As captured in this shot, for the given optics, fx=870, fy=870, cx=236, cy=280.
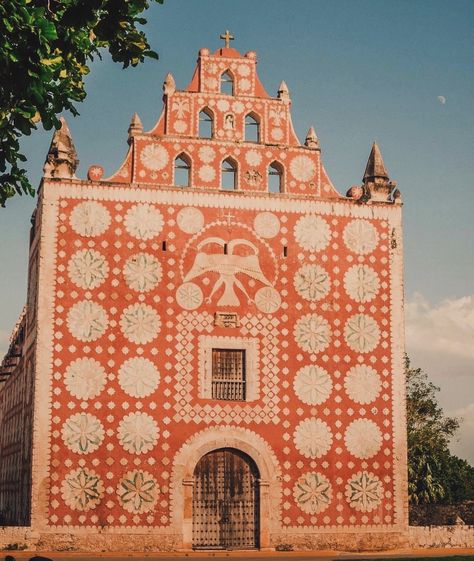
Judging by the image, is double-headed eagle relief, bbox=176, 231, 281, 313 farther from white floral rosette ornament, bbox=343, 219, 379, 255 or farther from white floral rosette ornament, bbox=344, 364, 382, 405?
white floral rosette ornament, bbox=344, 364, 382, 405

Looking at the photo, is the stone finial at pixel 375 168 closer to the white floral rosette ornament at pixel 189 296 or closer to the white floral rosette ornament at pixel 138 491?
the white floral rosette ornament at pixel 189 296

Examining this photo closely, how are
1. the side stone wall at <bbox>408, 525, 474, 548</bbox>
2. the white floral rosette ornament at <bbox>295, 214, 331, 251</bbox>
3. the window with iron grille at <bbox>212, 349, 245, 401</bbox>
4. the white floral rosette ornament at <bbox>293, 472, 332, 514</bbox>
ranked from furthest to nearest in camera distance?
the white floral rosette ornament at <bbox>295, 214, 331, 251</bbox> < the side stone wall at <bbox>408, 525, 474, 548</bbox> < the window with iron grille at <bbox>212, 349, 245, 401</bbox> < the white floral rosette ornament at <bbox>293, 472, 332, 514</bbox>

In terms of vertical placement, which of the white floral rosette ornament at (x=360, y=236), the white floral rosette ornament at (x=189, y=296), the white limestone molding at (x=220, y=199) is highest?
the white limestone molding at (x=220, y=199)

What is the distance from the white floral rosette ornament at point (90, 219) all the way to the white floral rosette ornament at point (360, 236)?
7.57m

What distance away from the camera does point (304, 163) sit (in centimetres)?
2795

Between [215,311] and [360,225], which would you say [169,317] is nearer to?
[215,311]

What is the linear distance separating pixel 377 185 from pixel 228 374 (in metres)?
7.95

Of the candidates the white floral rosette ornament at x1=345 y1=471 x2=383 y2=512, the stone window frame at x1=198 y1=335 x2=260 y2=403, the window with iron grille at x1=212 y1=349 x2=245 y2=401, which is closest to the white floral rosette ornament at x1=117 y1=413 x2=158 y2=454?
the stone window frame at x1=198 y1=335 x2=260 y2=403

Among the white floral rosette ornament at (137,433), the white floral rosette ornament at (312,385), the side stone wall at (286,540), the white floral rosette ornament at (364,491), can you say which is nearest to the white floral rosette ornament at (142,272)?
the white floral rosette ornament at (137,433)

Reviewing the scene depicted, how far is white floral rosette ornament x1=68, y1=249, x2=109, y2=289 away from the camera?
25.6 meters

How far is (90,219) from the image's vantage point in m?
26.0

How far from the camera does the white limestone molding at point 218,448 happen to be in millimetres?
24688

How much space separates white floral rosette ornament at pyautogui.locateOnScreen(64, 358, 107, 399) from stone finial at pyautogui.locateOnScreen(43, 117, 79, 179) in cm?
566

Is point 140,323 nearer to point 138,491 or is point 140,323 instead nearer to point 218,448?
point 218,448
